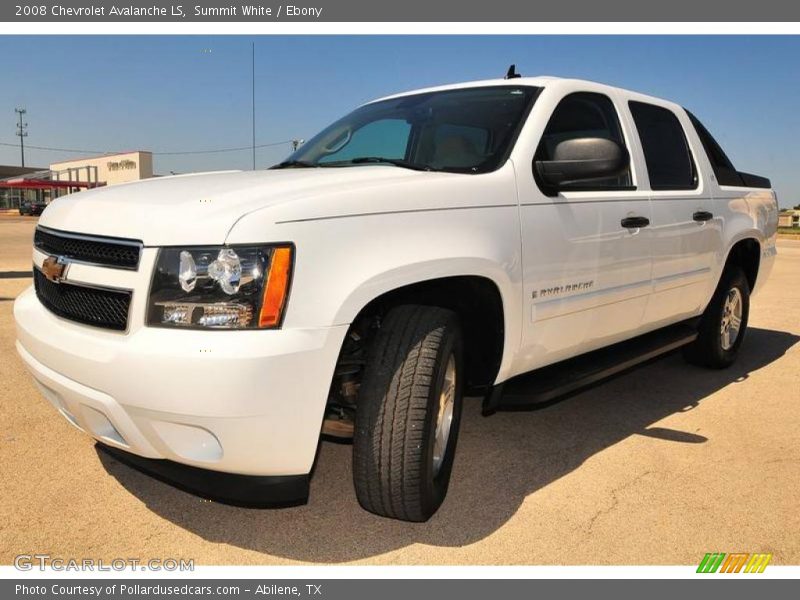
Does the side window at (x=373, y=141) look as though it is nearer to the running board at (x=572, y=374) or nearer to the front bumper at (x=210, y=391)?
the running board at (x=572, y=374)

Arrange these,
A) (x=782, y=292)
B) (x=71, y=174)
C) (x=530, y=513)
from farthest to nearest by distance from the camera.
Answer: (x=71, y=174), (x=782, y=292), (x=530, y=513)

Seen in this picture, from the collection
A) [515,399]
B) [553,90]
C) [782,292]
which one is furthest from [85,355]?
[782,292]

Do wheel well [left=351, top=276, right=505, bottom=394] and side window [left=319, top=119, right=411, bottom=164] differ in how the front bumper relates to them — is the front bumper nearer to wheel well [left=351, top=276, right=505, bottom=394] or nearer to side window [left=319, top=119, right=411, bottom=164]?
wheel well [left=351, top=276, right=505, bottom=394]

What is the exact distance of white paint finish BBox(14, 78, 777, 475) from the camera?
2.10 m

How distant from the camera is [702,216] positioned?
431 cm

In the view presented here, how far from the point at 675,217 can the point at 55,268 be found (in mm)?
3319

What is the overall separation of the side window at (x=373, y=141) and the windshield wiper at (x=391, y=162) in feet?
0.25

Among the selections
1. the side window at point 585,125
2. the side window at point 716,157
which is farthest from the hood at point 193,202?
the side window at point 716,157

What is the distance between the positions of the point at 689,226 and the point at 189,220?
321cm

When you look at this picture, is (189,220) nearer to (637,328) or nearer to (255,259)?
(255,259)

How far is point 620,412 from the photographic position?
4242 millimetres

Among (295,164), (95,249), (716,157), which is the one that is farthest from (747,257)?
(95,249)

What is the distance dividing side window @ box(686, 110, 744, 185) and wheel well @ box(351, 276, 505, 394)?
2.71m

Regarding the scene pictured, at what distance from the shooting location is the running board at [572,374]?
306cm
